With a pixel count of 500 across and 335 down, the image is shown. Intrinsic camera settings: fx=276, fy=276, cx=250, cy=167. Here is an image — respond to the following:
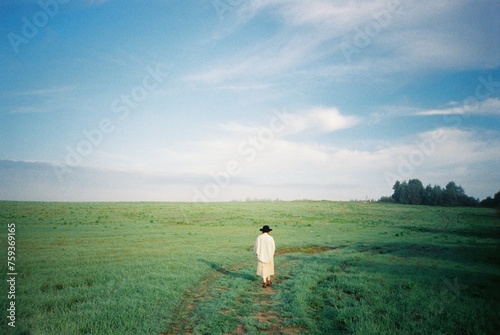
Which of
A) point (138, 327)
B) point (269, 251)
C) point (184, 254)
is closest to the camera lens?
point (138, 327)

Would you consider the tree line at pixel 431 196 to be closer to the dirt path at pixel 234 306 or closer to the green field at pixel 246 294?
the green field at pixel 246 294

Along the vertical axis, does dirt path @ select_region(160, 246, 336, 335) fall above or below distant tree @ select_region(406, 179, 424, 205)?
below

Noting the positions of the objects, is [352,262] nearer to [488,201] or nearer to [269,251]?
[269,251]

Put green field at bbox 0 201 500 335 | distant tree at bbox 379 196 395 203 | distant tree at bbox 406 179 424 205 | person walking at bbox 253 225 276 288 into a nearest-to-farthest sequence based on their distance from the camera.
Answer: green field at bbox 0 201 500 335 < person walking at bbox 253 225 276 288 < distant tree at bbox 406 179 424 205 < distant tree at bbox 379 196 395 203

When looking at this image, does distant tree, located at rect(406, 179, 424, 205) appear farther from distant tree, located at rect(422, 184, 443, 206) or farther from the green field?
the green field

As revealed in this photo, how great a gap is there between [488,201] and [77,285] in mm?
155987

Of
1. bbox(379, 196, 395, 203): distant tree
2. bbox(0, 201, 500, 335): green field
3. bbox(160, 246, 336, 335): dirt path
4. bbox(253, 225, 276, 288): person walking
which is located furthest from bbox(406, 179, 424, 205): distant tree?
bbox(253, 225, 276, 288): person walking

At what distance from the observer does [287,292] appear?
37.2ft

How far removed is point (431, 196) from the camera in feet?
445

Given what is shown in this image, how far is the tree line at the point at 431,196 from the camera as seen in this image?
12800cm

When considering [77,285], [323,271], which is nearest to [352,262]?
[323,271]

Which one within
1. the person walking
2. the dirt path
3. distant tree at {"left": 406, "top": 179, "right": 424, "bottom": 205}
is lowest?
the dirt path

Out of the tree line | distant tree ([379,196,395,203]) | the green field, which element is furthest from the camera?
Result: distant tree ([379,196,395,203])

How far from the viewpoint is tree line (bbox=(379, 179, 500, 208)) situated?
128000 millimetres
